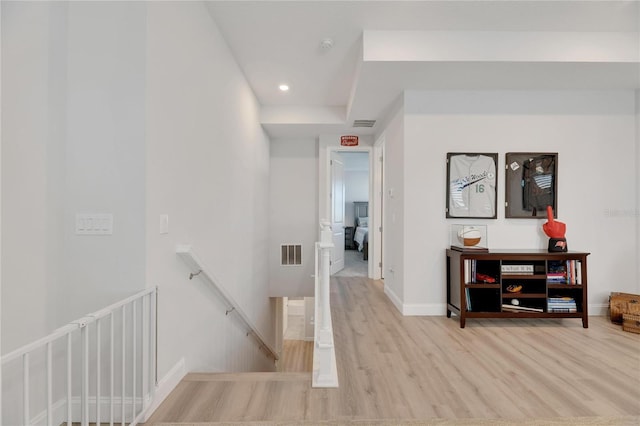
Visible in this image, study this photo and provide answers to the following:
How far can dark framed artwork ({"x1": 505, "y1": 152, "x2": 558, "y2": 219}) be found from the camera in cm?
344

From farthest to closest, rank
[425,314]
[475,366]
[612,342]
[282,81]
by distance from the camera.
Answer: [282,81]
[425,314]
[612,342]
[475,366]

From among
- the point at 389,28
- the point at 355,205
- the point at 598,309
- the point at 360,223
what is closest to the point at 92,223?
the point at 389,28

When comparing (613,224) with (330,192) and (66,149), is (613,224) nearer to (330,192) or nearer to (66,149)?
(330,192)

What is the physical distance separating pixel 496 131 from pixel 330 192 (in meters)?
2.86

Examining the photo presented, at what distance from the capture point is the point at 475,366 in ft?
7.55

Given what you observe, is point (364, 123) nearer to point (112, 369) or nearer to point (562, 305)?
point (562, 305)

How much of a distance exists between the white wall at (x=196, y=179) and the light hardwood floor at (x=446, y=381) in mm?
520

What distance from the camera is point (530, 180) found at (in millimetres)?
3438

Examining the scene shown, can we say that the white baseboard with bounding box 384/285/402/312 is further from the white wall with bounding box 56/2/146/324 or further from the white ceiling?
the white wall with bounding box 56/2/146/324

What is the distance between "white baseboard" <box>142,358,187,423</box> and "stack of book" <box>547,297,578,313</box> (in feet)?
11.2

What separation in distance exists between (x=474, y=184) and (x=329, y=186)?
2.67 meters

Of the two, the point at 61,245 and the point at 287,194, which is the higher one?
the point at 287,194

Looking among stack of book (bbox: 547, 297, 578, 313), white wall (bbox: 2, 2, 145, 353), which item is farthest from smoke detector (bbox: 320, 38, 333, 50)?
stack of book (bbox: 547, 297, 578, 313)

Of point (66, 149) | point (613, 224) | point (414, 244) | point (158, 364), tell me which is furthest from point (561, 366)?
point (66, 149)
